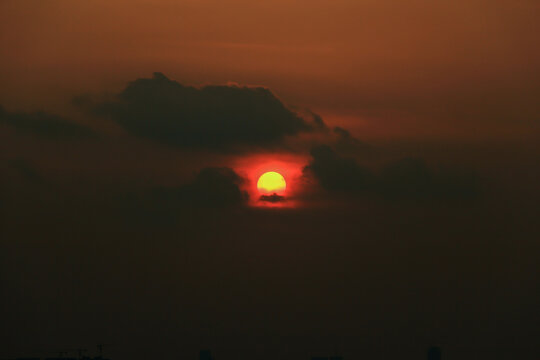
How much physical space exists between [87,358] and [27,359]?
1003 centimetres

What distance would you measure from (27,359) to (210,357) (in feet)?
115

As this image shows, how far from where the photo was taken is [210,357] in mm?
199000

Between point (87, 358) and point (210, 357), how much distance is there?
26.1 m

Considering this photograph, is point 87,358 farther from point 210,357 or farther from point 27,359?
point 210,357

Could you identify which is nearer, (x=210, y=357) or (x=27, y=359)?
(x=27, y=359)

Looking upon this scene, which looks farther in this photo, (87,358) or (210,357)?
(210,357)

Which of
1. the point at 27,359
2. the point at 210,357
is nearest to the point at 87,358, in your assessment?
the point at 27,359

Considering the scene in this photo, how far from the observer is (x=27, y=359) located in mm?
181250

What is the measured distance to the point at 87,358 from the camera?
18250 cm
